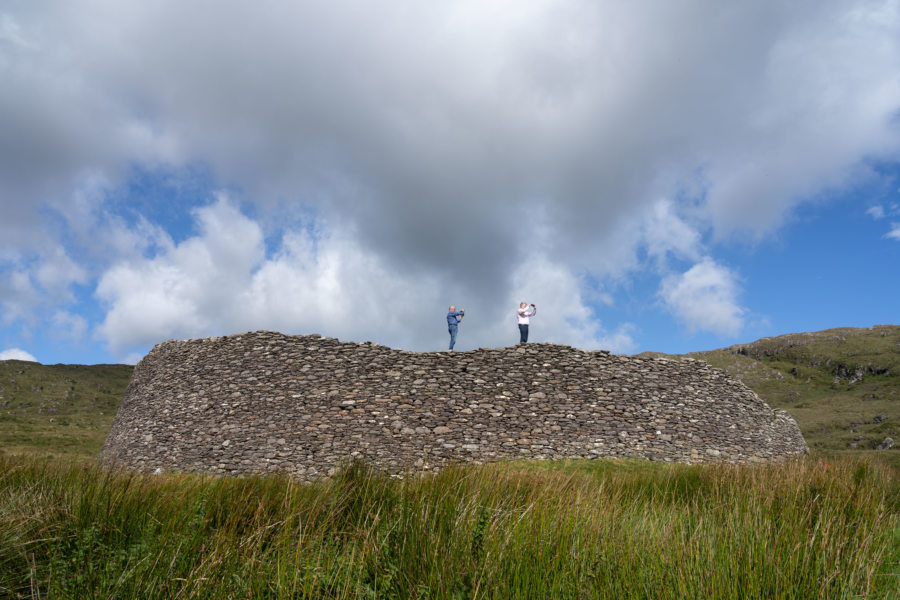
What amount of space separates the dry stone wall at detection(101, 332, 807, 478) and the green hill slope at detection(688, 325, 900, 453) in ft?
78.7

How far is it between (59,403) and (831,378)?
90125 millimetres

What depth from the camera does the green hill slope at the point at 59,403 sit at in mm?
31562

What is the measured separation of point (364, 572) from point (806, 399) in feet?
217

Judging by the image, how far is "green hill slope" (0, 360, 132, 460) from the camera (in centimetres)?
3156

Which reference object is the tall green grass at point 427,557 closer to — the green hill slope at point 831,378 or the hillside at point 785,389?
the hillside at point 785,389

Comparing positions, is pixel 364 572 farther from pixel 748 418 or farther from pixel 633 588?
pixel 748 418

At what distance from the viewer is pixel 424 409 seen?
50.0ft

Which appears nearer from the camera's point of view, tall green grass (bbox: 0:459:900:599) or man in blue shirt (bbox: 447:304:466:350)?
tall green grass (bbox: 0:459:900:599)

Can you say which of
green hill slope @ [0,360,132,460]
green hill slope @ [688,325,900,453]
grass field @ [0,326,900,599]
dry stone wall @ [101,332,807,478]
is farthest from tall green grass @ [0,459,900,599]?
green hill slope @ [688,325,900,453]

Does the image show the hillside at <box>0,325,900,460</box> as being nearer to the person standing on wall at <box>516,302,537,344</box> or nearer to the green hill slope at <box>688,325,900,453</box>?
the green hill slope at <box>688,325,900,453</box>

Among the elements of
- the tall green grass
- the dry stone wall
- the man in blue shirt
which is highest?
the man in blue shirt

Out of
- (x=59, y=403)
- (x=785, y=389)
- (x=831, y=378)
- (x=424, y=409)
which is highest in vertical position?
(x=831, y=378)

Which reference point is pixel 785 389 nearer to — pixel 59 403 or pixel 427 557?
pixel 427 557

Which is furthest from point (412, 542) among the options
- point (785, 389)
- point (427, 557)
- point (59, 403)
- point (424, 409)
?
point (785, 389)
